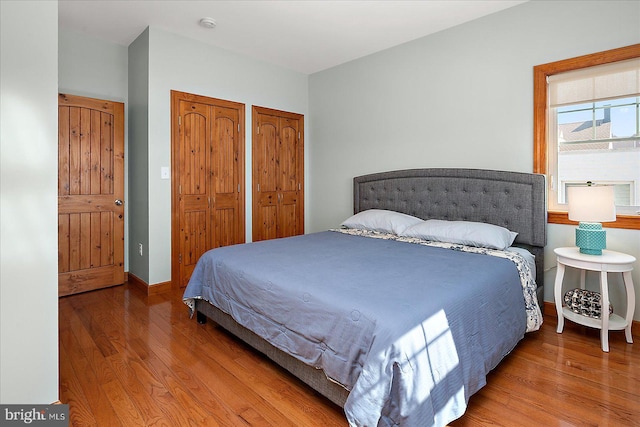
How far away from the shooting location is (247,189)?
166 inches

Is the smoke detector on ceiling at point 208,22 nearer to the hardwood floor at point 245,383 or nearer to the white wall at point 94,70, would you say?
the white wall at point 94,70

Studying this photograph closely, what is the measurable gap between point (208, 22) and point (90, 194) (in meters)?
2.10

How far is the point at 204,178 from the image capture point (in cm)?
381

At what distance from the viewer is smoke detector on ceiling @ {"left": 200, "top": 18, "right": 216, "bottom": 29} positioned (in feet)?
10.5

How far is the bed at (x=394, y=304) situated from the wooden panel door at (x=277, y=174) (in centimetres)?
146

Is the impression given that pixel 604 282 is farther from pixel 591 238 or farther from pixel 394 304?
pixel 394 304

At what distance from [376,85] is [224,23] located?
5.81 ft

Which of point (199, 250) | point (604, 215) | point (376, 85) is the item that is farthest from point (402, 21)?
point (199, 250)

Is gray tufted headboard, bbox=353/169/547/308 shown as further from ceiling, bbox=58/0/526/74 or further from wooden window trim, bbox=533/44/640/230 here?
ceiling, bbox=58/0/526/74

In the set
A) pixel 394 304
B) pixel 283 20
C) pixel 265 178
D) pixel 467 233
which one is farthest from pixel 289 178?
pixel 394 304

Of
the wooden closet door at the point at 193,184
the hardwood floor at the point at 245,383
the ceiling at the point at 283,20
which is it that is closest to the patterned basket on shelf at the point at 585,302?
the hardwood floor at the point at 245,383

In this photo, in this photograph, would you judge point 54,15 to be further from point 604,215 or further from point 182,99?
point 604,215

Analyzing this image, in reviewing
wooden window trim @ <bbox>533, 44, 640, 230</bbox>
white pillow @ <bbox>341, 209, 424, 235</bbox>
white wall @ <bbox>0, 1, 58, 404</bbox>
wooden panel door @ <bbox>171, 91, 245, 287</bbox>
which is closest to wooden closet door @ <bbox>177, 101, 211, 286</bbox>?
wooden panel door @ <bbox>171, 91, 245, 287</bbox>

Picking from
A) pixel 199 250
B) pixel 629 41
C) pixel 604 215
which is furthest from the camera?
pixel 199 250
